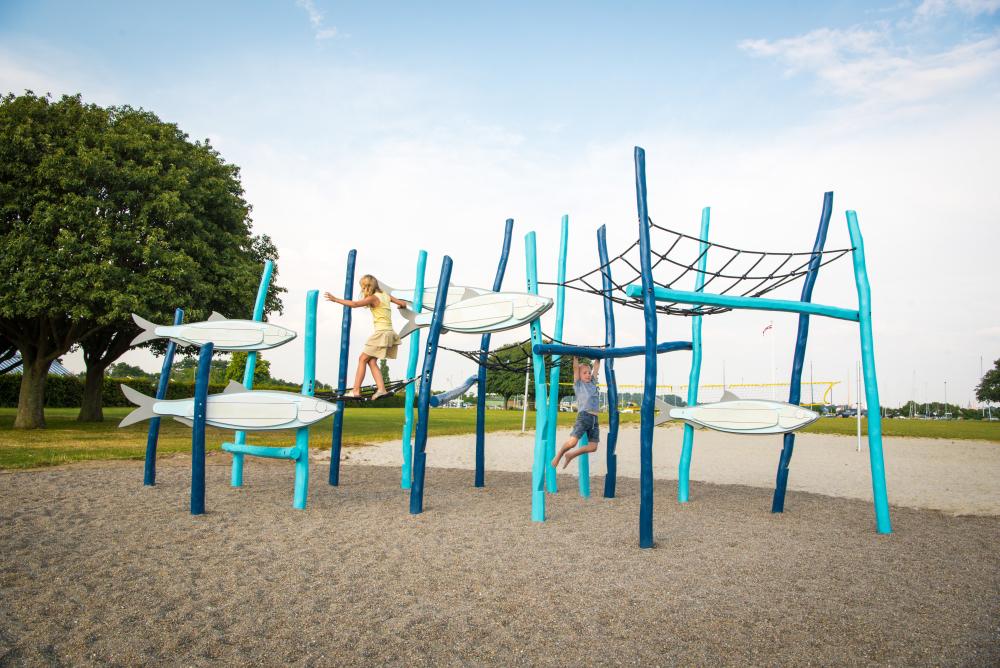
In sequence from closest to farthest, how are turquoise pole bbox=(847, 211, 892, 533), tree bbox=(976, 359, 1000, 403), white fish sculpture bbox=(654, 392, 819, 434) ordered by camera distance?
1. turquoise pole bbox=(847, 211, 892, 533)
2. white fish sculpture bbox=(654, 392, 819, 434)
3. tree bbox=(976, 359, 1000, 403)

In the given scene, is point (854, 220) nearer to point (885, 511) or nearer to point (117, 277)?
point (885, 511)

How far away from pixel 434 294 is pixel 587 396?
2.49 m

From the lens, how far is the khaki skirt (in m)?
8.09

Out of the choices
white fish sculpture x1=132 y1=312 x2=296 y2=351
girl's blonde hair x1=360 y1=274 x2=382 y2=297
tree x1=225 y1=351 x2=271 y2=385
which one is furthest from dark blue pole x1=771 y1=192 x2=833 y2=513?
tree x1=225 y1=351 x2=271 y2=385

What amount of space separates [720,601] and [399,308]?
5.69m

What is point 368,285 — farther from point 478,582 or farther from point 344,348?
point 478,582

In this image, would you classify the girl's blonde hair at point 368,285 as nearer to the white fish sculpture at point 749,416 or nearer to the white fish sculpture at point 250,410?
the white fish sculpture at point 250,410

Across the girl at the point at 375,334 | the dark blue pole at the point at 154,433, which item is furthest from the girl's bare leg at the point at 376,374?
the dark blue pole at the point at 154,433

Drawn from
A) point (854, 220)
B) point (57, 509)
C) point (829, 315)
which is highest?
point (854, 220)

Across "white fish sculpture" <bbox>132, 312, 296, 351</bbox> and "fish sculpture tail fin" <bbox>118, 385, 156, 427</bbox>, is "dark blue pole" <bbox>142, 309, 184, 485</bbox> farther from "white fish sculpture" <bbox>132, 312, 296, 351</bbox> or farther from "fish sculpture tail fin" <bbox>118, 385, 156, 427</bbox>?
"fish sculpture tail fin" <bbox>118, 385, 156, 427</bbox>

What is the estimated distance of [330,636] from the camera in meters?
3.66

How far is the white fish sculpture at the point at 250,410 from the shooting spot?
7227 millimetres

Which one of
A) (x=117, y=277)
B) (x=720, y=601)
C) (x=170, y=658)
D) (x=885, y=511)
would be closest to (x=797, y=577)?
(x=720, y=601)

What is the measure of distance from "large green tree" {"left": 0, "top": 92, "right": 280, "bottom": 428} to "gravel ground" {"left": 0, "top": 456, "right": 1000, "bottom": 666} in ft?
36.7
